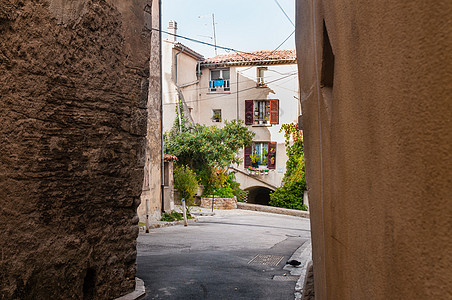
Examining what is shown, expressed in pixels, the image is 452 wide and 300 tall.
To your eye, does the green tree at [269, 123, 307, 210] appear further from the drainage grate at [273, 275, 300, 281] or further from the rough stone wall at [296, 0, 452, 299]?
the rough stone wall at [296, 0, 452, 299]

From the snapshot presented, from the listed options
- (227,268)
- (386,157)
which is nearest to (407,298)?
(386,157)

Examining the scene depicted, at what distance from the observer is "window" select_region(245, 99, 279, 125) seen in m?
28.5

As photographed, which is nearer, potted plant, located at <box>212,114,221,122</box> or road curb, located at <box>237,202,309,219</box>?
road curb, located at <box>237,202,309,219</box>

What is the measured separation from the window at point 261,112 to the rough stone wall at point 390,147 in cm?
2609

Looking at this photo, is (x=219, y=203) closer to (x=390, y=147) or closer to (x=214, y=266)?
(x=214, y=266)

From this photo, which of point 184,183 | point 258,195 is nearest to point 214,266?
point 184,183

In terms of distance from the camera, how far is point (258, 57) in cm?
2884

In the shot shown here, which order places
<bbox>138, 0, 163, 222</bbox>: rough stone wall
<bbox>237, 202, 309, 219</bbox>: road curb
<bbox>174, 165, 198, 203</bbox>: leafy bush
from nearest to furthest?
1. <bbox>138, 0, 163, 222</bbox>: rough stone wall
2. <bbox>174, 165, 198, 203</bbox>: leafy bush
3. <bbox>237, 202, 309, 219</bbox>: road curb

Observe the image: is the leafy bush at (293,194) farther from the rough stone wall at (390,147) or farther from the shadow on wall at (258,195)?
the rough stone wall at (390,147)

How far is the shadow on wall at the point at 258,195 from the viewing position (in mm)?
29734

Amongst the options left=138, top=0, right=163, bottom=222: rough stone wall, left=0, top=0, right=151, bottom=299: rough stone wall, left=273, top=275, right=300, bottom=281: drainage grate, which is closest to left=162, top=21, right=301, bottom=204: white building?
left=138, top=0, right=163, bottom=222: rough stone wall

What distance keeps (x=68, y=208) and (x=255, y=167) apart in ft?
79.3

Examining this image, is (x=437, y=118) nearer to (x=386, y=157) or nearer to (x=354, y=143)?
(x=386, y=157)

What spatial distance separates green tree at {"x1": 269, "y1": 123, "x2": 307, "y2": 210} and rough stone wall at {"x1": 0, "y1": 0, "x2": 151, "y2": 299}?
19714 mm
